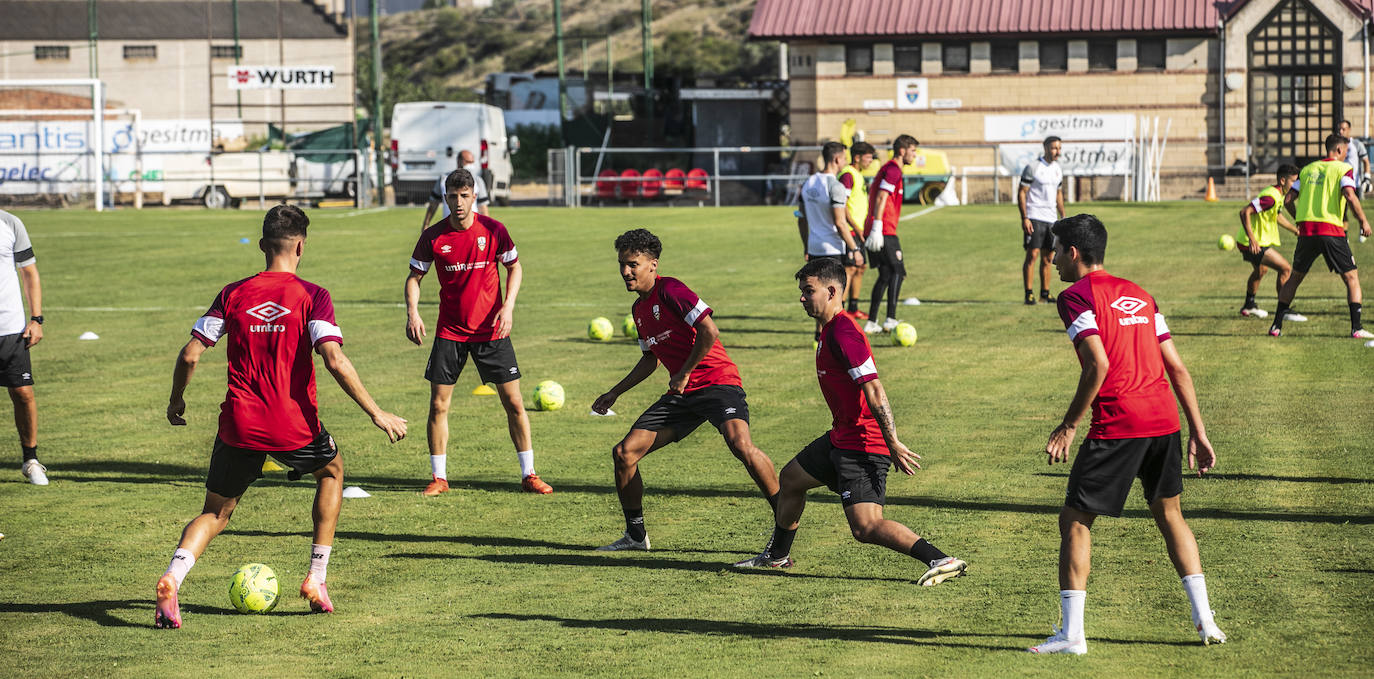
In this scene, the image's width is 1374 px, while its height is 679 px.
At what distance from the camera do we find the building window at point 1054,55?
153ft

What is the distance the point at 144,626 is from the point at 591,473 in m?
4.01

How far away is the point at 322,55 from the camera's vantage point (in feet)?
245

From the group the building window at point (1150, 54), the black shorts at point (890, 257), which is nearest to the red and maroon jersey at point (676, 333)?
the black shorts at point (890, 257)

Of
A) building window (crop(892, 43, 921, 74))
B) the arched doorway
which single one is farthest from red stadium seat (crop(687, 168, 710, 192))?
the arched doorway

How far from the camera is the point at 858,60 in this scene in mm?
47688

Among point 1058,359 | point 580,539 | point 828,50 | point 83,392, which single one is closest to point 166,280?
point 83,392

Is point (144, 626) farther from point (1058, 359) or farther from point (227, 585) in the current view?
point (1058, 359)

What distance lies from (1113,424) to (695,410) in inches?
105

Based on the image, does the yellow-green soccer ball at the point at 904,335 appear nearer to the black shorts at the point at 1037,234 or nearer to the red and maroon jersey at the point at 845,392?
the black shorts at the point at 1037,234

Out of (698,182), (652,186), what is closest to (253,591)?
(652,186)

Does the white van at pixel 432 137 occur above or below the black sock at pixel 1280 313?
above

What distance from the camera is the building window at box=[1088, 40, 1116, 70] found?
46.4m

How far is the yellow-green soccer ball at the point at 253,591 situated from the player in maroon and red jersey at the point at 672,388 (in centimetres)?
197

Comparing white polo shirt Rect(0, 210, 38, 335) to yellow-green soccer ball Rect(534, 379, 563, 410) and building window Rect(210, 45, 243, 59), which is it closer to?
yellow-green soccer ball Rect(534, 379, 563, 410)
